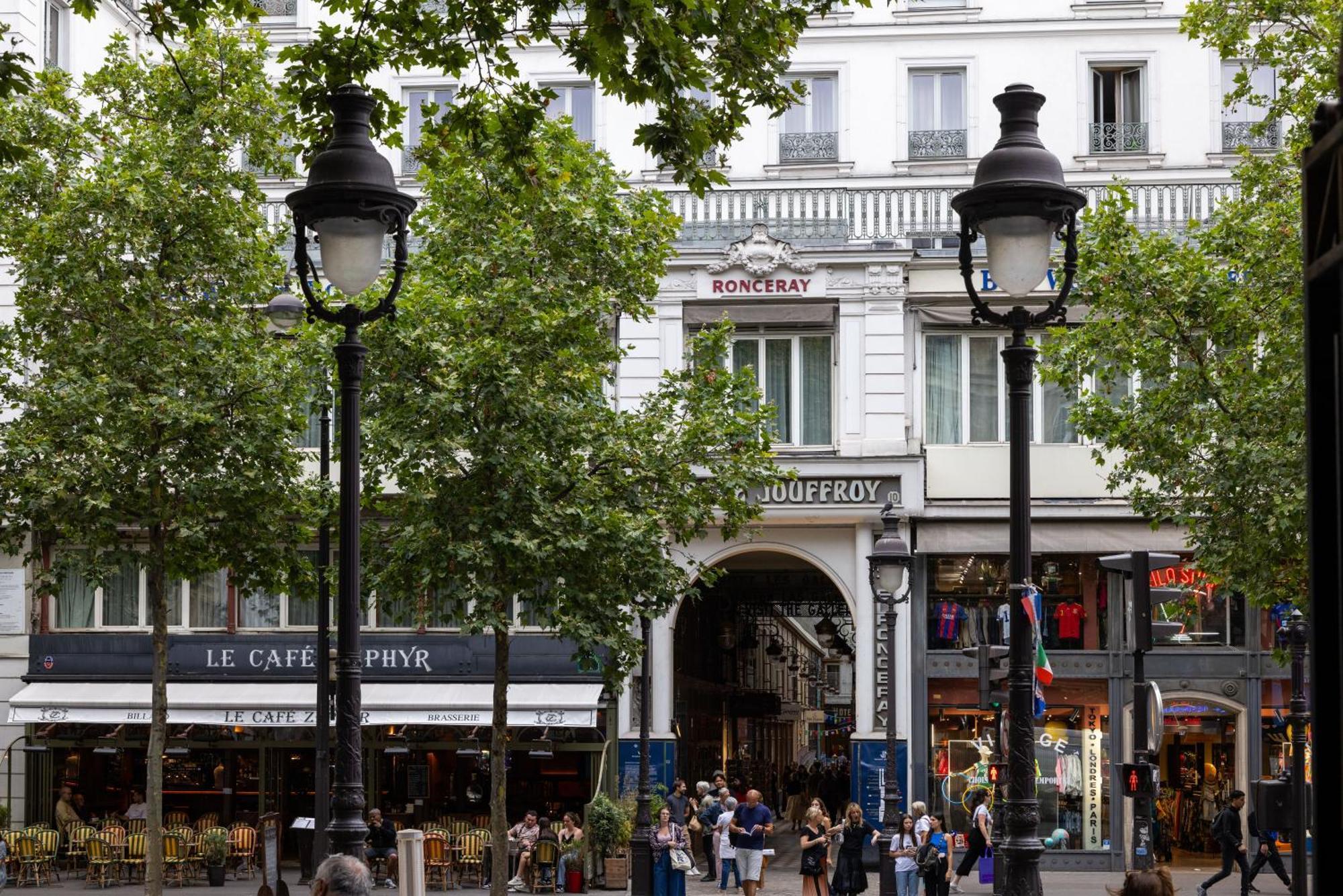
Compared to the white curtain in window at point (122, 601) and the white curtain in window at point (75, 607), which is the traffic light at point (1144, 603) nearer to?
the white curtain in window at point (122, 601)

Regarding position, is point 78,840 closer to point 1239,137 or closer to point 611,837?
point 611,837

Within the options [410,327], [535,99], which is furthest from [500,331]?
[535,99]

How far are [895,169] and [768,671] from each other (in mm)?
32152

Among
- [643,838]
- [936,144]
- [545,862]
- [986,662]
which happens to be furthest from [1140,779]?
[936,144]

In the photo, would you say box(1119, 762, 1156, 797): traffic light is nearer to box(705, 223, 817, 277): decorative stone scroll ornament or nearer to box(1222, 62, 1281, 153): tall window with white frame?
box(705, 223, 817, 277): decorative stone scroll ornament

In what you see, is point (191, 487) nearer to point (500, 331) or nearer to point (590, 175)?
point (500, 331)

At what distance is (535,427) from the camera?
22016 millimetres

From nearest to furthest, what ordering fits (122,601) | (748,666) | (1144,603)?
(1144,603), (122,601), (748,666)

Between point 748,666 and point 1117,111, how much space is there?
24.6 m

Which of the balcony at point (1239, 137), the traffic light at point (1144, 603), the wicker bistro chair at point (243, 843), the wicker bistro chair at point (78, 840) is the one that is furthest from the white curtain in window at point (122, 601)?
the traffic light at point (1144, 603)

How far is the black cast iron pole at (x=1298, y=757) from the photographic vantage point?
1627 cm

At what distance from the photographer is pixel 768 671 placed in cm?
6169

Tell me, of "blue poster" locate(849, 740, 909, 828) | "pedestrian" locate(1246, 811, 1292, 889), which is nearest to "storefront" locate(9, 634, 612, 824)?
"blue poster" locate(849, 740, 909, 828)

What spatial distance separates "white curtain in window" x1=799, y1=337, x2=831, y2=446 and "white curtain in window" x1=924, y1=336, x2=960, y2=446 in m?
1.80
